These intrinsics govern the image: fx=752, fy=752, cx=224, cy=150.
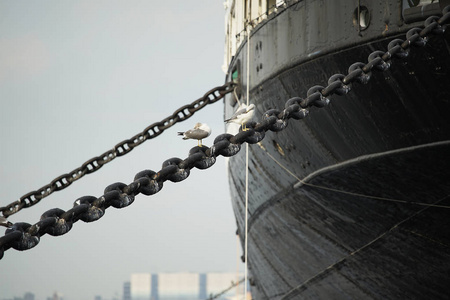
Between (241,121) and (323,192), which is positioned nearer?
(241,121)

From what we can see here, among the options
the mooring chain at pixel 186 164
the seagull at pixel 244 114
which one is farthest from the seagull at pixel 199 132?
the seagull at pixel 244 114

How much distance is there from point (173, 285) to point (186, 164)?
6658 inches

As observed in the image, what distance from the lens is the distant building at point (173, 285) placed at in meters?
161

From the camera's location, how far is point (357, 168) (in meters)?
7.94

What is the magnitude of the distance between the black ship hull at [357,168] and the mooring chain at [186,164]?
80cm

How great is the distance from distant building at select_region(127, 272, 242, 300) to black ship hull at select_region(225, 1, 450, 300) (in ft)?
483

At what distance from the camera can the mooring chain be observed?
4609 millimetres

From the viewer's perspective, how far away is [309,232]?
9.36 m

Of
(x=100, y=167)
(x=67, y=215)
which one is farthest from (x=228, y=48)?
(x=67, y=215)

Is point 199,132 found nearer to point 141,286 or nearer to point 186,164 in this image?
point 186,164

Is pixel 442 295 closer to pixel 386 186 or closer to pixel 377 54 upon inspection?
pixel 386 186

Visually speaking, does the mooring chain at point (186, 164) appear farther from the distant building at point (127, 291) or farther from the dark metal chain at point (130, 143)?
the distant building at point (127, 291)

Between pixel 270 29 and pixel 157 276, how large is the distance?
6686 inches

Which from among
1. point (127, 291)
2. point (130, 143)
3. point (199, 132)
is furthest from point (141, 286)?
point (199, 132)
